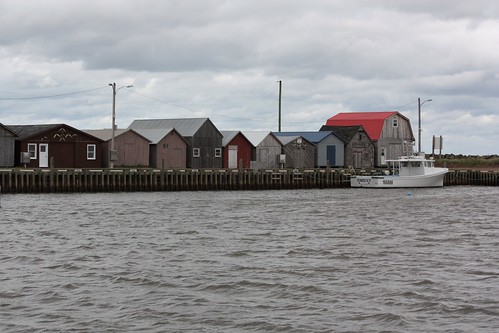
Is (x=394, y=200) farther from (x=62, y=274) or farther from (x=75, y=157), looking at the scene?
(x=62, y=274)

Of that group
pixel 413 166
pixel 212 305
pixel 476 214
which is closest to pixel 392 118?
pixel 413 166

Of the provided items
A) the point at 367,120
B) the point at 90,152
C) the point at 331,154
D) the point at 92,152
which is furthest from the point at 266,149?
the point at 90,152

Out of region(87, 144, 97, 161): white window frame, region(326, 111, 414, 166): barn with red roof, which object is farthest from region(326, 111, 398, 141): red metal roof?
region(87, 144, 97, 161): white window frame

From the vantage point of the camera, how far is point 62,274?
66.3 ft

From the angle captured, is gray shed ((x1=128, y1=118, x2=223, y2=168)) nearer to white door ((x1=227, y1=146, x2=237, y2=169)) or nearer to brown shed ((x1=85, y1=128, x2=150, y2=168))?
white door ((x1=227, y1=146, x2=237, y2=169))

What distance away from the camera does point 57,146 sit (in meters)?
62.8

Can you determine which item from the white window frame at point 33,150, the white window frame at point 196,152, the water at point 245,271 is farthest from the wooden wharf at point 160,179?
the water at point 245,271

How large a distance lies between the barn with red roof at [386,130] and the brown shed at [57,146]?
33244mm

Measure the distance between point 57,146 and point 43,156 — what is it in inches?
52.5

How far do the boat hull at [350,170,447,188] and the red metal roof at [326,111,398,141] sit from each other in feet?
69.8

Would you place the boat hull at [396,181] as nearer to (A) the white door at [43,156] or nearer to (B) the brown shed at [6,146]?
(A) the white door at [43,156]

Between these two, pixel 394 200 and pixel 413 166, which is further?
pixel 413 166

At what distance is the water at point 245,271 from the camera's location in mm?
15562

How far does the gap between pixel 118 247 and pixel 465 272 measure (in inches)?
417
